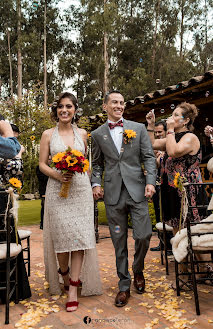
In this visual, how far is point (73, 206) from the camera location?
351 centimetres

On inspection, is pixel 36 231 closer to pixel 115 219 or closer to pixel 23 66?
pixel 115 219

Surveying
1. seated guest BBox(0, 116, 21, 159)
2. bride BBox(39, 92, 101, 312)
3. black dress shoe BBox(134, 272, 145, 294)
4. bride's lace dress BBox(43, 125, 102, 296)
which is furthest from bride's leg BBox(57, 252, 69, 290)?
seated guest BBox(0, 116, 21, 159)

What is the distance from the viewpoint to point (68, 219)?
3.48 meters

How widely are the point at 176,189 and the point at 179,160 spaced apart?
33 cm

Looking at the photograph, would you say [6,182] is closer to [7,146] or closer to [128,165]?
[7,146]

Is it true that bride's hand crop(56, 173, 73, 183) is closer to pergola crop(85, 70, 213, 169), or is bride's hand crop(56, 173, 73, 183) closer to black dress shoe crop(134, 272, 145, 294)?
black dress shoe crop(134, 272, 145, 294)

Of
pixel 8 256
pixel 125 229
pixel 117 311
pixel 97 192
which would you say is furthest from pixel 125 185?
pixel 8 256

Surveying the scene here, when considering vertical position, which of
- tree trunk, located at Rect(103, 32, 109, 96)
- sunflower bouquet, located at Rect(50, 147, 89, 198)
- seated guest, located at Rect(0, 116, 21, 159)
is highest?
tree trunk, located at Rect(103, 32, 109, 96)

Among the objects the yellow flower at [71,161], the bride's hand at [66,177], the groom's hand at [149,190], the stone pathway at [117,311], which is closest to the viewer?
the stone pathway at [117,311]

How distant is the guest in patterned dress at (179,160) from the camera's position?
366 centimetres

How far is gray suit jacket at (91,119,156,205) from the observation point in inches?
139

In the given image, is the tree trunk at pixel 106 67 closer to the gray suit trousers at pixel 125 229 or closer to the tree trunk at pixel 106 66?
the tree trunk at pixel 106 66

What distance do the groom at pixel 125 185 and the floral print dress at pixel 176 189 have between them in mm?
357

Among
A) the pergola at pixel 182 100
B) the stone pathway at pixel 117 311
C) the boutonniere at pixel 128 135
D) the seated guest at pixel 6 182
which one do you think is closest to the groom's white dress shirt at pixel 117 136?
the boutonniere at pixel 128 135
